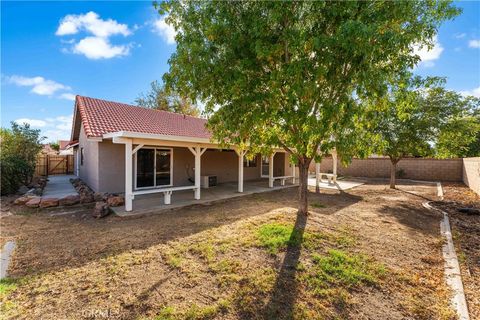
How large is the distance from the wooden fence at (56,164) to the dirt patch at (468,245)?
23464mm

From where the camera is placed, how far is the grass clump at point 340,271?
340 centimetres

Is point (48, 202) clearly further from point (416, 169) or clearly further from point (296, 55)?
point (416, 169)

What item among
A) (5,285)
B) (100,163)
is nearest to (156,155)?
(100,163)

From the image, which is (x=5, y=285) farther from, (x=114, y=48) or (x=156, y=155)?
(x=114, y=48)

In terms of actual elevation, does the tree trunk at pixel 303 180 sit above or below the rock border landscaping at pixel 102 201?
above

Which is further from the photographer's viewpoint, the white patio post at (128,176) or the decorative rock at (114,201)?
the decorative rock at (114,201)

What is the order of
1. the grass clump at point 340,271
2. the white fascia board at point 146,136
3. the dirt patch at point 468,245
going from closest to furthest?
the dirt patch at point 468,245 → the grass clump at point 340,271 → the white fascia board at point 146,136

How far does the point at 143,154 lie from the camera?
10.3 metres

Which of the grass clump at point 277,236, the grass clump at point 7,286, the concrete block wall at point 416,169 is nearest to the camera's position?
the grass clump at point 7,286

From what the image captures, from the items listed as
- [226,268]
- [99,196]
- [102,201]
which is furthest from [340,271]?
[99,196]

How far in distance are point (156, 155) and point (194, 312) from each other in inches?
352

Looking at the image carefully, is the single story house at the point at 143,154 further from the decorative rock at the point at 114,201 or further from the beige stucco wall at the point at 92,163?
the decorative rock at the point at 114,201

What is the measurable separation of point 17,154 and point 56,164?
353 inches

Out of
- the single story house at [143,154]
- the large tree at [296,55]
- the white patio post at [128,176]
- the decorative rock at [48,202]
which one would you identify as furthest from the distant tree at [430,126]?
the decorative rock at [48,202]
